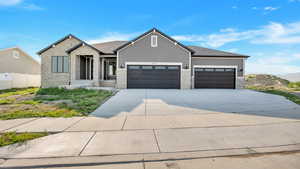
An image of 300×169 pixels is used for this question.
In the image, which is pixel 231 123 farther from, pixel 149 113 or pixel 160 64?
pixel 160 64

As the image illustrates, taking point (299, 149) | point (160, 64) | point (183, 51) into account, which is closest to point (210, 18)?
point (183, 51)

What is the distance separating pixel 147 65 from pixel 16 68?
1940 centimetres

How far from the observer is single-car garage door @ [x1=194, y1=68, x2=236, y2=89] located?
15859 millimetres

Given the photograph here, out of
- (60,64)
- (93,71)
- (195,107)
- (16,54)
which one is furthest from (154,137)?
(16,54)

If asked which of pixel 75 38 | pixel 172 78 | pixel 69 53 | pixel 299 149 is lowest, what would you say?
pixel 299 149

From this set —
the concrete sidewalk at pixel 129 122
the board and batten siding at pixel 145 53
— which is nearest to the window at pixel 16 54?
the board and batten siding at pixel 145 53

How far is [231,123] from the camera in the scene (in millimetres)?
4949

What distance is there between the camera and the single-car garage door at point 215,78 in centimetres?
1586

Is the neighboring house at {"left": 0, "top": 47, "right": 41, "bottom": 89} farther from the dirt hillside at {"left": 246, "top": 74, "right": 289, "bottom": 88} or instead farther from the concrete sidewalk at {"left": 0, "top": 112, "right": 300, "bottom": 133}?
the dirt hillside at {"left": 246, "top": 74, "right": 289, "bottom": 88}

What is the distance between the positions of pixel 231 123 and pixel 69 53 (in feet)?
51.6

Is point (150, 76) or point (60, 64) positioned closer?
point (150, 76)

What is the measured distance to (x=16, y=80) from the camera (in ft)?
56.6

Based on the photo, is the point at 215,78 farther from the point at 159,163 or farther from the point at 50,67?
the point at 50,67

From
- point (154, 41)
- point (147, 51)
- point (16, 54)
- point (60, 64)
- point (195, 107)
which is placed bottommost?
point (195, 107)
